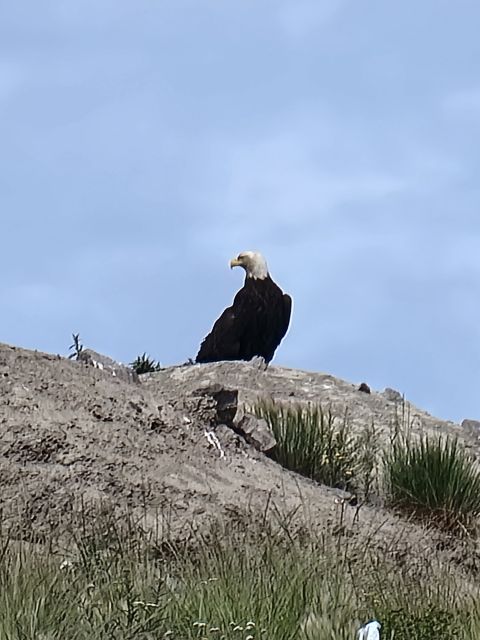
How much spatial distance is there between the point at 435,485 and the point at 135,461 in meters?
2.85

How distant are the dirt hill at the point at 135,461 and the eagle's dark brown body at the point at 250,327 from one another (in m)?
11.4

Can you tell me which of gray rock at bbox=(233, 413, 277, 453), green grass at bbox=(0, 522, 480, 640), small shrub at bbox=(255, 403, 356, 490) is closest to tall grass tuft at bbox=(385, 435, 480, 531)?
small shrub at bbox=(255, 403, 356, 490)

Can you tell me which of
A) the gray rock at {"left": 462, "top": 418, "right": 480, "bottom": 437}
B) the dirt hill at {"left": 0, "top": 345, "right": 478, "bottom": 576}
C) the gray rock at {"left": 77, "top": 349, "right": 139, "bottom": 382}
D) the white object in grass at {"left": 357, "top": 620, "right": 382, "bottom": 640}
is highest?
the gray rock at {"left": 462, "top": 418, "right": 480, "bottom": 437}

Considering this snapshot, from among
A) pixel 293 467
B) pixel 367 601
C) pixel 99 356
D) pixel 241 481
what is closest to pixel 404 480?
pixel 293 467

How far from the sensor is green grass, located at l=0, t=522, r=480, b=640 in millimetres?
5891

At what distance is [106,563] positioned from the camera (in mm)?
7055

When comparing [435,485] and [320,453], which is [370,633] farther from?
[320,453]

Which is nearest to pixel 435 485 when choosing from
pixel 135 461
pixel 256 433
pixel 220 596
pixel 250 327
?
pixel 256 433

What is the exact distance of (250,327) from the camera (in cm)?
2397

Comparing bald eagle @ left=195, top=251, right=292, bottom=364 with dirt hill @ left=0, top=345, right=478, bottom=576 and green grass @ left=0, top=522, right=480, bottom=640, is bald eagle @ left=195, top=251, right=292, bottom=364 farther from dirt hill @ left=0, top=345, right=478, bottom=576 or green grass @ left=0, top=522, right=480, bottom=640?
green grass @ left=0, top=522, right=480, bottom=640

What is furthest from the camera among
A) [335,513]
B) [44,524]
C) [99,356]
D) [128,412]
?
[99,356]

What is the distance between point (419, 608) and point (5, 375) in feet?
16.4

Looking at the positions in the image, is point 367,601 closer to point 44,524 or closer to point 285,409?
point 44,524

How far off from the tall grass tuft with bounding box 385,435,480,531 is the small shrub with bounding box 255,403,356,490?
0.47 meters
